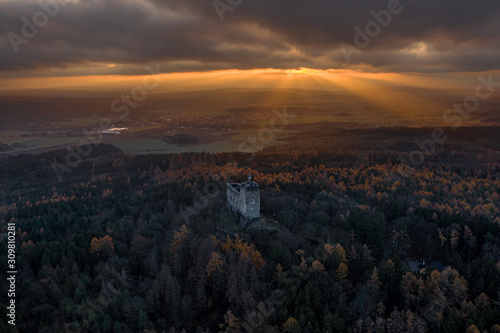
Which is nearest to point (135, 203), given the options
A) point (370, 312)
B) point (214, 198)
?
point (214, 198)

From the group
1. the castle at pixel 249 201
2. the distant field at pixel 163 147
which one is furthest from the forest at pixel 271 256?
the distant field at pixel 163 147

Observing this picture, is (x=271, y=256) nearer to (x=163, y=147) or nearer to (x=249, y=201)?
(x=249, y=201)

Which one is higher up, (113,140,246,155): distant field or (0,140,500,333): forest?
(0,140,500,333): forest

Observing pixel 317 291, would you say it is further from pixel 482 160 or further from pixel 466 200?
pixel 482 160

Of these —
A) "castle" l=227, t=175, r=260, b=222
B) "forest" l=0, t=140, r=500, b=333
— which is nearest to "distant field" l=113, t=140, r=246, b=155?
"forest" l=0, t=140, r=500, b=333

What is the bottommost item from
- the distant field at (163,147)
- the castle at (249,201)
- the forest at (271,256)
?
the distant field at (163,147)

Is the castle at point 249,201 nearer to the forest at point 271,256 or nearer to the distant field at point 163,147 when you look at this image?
the forest at point 271,256

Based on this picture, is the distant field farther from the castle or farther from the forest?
the castle

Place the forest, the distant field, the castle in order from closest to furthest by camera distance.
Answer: the forest < the castle < the distant field
